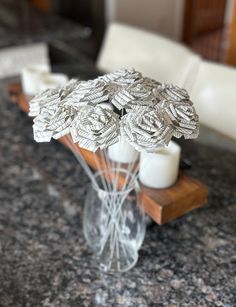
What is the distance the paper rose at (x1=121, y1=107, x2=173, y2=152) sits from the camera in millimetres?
560

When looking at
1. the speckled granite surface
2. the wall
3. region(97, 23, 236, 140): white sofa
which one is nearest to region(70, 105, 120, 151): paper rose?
the speckled granite surface

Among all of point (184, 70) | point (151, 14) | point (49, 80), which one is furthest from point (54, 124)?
point (151, 14)

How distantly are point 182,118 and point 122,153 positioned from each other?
0.29 m

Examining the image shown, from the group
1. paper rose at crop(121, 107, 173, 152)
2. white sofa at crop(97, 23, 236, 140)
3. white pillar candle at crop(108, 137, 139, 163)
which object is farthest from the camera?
white sofa at crop(97, 23, 236, 140)

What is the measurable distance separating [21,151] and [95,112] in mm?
671

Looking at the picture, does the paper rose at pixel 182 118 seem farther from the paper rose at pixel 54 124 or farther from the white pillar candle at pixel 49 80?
Result: the white pillar candle at pixel 49 80

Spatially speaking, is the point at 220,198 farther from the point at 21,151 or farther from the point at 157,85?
the point at 21,151

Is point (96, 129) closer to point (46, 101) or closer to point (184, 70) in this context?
point (46, 101)

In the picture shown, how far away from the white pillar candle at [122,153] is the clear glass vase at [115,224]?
4cm

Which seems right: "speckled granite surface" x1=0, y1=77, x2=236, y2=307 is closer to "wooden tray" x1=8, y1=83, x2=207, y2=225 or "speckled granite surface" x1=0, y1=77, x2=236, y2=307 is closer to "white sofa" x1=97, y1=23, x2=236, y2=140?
"wooden tray" x1=8, y1=83, x2=207, y2=225

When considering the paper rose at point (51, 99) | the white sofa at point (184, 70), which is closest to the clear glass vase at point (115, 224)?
the paper rose at point (51, 99)

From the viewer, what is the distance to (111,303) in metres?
0.73

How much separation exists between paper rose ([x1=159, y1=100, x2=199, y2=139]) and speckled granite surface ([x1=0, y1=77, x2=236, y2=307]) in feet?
1.09

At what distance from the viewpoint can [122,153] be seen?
872 millimetres
